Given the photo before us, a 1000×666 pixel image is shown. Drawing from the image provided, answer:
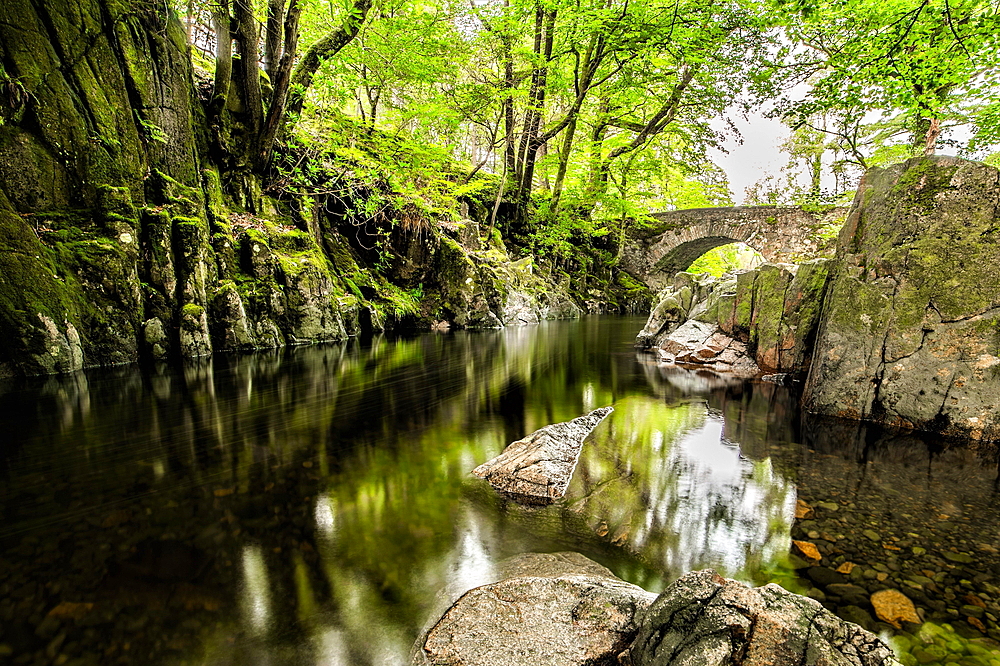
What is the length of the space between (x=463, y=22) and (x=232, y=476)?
17.9 meters

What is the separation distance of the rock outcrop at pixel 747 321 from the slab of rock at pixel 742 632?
6.31 meters

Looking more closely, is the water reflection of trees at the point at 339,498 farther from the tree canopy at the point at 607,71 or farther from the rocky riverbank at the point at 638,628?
the tree canopy at the point at 607,71

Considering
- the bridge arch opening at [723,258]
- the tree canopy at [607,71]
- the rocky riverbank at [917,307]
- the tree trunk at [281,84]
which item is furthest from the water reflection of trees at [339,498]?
the bridge arch opening at [723,258]

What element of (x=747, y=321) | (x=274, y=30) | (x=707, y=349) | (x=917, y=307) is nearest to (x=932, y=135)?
(x=747, y=321)

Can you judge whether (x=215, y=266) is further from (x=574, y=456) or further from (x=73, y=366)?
(x=574, y=456)

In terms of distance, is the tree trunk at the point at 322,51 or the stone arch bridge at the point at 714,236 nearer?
the tree trunk at the point at 322,51

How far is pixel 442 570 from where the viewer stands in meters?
2.32

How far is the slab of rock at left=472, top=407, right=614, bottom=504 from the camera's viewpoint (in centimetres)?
328

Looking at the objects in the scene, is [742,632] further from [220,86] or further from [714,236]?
[714,236]

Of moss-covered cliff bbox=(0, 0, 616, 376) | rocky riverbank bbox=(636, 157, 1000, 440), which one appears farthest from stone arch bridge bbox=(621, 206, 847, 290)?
moss-covered cliff bbox=(0, 0, 616, 376)

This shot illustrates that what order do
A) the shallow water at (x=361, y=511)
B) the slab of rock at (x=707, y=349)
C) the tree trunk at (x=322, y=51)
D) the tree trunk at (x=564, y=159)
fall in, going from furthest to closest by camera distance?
1. the tree trunk at (x=564, y=159)
2. the tree trunk at (x=322, y=51)
3. the slab of rock at (x=707, y=349)
4. the shallow water at (x=361, y=511)

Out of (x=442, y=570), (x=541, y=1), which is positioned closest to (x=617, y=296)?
(x=541, y=1)

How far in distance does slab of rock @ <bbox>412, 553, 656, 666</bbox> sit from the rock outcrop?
644 cm

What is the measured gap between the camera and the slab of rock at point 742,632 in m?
1.37
